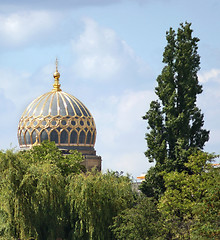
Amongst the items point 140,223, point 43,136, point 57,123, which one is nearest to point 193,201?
point 140,223

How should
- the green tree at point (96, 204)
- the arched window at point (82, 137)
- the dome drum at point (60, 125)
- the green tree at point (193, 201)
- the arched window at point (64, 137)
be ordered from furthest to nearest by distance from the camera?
1. the arched window at point (82, 137)
2. the dome drum at point (60, 125)
3. the arched window at point (64, 137)
4. the green tree at point (96, 204)
5. the green tree at point (193, 201)

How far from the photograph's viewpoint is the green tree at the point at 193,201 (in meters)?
33.2

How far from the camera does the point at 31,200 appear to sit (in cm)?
3694

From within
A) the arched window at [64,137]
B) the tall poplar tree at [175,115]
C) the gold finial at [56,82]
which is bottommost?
the tall poplar tree at [175,115]

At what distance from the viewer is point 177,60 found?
41375 millimetres

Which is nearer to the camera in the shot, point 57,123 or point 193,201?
point 193,201

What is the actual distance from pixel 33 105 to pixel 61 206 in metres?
30.0

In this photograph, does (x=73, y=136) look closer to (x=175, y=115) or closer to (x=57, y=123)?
(x=57, y=123)

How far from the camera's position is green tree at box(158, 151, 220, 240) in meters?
33.2

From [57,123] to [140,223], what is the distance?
101ft

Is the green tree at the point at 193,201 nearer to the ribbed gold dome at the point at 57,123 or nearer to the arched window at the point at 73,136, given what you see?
the arched window at the point at 73,136

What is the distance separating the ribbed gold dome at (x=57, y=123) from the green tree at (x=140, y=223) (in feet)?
92.8

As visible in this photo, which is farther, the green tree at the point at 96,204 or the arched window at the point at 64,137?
the arched window at the point at 64,137

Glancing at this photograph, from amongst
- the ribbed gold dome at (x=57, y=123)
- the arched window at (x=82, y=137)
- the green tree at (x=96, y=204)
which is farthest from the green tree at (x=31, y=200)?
the arched window at (x=82, y=137)
